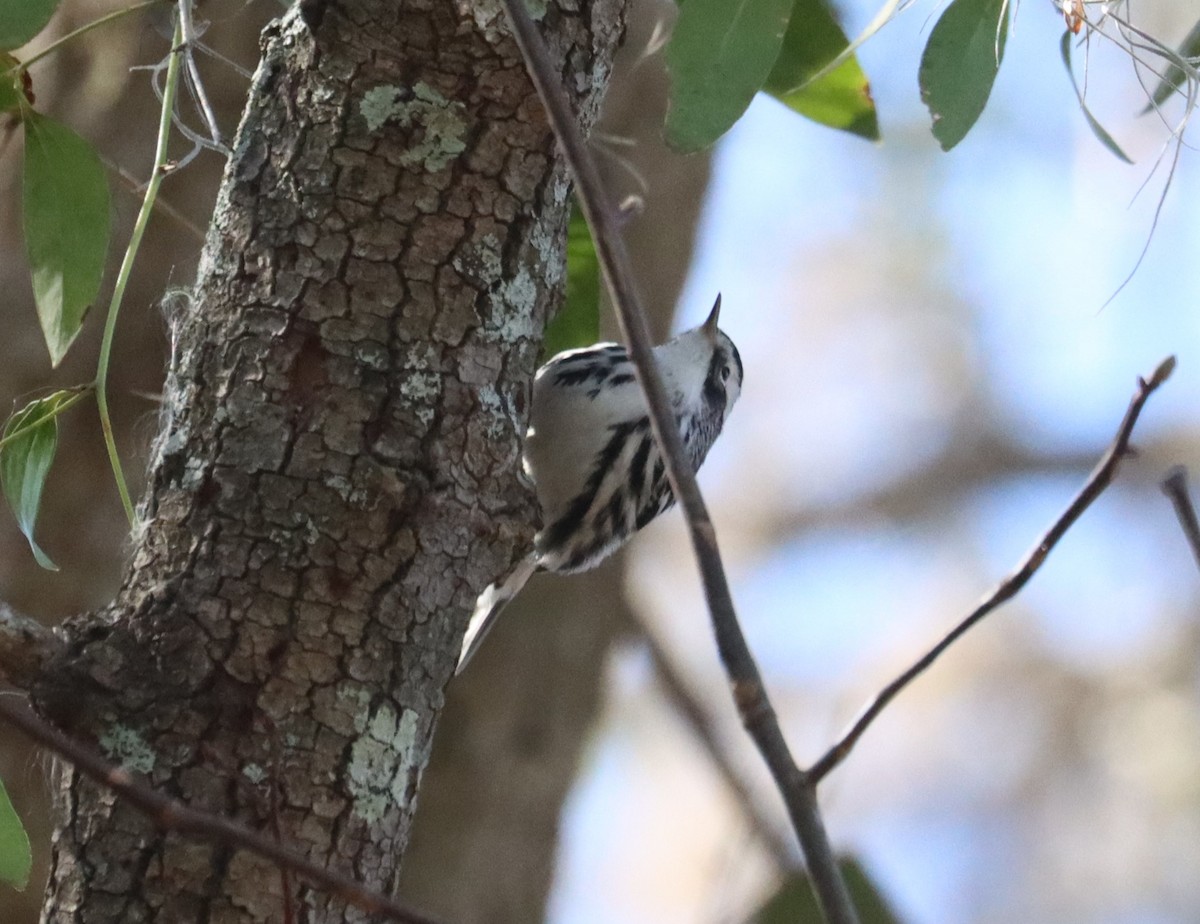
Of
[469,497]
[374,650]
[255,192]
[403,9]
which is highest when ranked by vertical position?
[403,9]

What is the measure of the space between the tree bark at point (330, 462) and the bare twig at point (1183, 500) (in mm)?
696

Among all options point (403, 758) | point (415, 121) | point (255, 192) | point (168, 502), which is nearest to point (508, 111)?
point (415, 121)

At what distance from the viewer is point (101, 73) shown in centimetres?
252

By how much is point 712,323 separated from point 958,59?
3.88 ft

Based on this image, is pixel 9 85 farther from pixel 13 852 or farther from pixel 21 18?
pixel 13 852

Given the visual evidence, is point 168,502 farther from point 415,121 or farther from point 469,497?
point 415,121

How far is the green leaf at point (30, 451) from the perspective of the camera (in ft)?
4.96

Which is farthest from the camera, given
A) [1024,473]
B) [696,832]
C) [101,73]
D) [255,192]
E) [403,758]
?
[696,832]

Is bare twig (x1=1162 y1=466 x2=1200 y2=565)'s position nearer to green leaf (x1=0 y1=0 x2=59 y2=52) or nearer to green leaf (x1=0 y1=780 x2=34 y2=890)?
green leaf (x1=0 y1=780 x2=34 y2=890)

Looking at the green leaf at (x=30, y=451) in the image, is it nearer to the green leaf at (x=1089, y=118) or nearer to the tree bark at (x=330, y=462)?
the tree bark at (x=330, y=462)

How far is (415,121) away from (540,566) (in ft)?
3.96

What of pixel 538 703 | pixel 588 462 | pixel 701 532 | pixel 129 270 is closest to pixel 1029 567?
Answer: pixel 701 532

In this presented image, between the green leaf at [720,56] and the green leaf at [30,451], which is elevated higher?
the green leaf at [720,56]

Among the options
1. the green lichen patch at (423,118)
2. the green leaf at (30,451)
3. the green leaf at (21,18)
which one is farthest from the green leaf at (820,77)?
the green leaf at (30,451)
